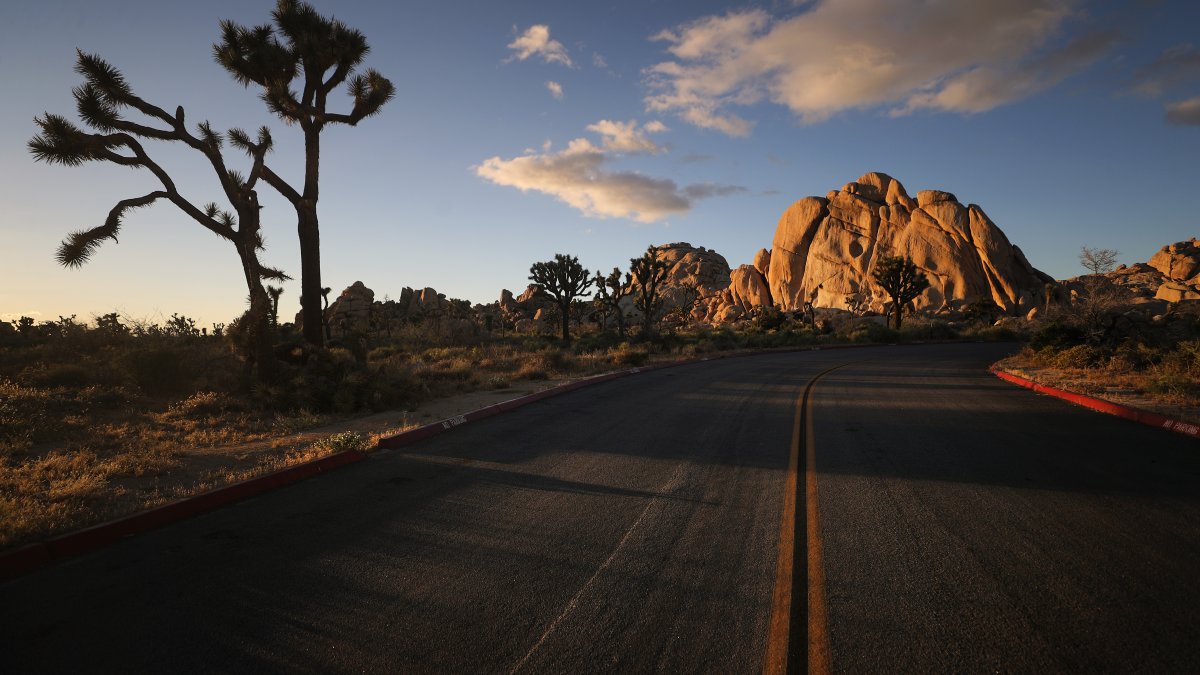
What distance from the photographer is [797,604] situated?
352cm

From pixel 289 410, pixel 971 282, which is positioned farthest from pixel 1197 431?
pixel 971 282

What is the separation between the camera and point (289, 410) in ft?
38.7

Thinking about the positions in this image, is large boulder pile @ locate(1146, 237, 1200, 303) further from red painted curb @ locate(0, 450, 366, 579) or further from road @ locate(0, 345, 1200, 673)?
red painted curb @ locate(0, 450, 366, 579)

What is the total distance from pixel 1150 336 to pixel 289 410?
21.5 m

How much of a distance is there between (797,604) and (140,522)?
5654 millimetres

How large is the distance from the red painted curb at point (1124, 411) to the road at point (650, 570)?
95cm

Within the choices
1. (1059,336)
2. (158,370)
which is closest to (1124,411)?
(1059,336)

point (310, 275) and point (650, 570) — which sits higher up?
point (310, 275)

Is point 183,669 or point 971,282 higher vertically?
point 971,282

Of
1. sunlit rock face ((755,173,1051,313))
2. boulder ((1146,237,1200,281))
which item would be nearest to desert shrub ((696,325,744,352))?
sunlit rock face ((755,173,1051,313))

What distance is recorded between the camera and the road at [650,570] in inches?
123

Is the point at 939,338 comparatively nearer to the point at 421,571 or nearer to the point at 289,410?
the point at 289,410

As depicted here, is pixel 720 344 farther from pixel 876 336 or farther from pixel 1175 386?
pixel 1175 386

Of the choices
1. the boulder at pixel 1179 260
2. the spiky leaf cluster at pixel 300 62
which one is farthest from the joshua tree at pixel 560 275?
the boulder at pixel 1179 260
